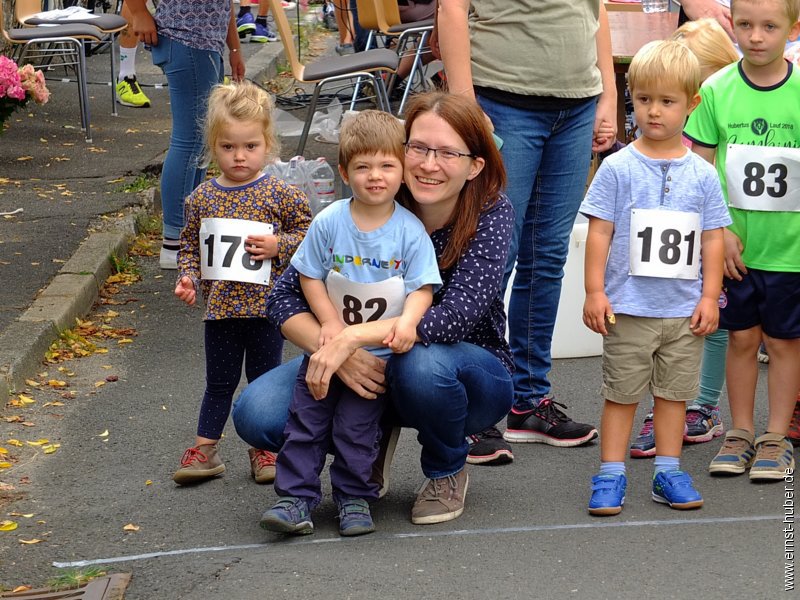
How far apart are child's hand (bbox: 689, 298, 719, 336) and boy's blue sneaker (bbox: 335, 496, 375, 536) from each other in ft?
3.49

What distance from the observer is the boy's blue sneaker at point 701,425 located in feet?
14.0

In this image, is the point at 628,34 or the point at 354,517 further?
the point at 628,34

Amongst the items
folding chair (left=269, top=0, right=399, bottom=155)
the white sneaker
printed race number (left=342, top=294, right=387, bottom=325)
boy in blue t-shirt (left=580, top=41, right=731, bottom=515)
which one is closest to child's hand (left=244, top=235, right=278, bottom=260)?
printed race number (left=342, top=294, right=387, bottom=325)

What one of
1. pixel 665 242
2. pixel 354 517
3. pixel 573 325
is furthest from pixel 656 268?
pixel 573 325

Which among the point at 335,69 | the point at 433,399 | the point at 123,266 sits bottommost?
the point at 123,266

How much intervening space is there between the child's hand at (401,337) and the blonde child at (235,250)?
64 cm

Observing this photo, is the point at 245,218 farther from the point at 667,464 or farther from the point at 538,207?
the point at 667,464

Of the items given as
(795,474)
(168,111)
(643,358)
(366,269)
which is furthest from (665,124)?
(168,111)

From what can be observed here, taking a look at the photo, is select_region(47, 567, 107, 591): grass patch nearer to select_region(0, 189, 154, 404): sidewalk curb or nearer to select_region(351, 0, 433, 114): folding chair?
select_region(0, 189, 154, 404): sidewalk curb

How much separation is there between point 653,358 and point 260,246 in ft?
4.01

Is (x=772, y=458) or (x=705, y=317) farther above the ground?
(x=705, y=317)

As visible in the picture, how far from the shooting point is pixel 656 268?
358cm

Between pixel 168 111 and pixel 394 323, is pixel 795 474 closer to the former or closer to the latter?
pixel 394 323

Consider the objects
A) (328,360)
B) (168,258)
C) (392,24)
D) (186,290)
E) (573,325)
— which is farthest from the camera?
(392,24)
